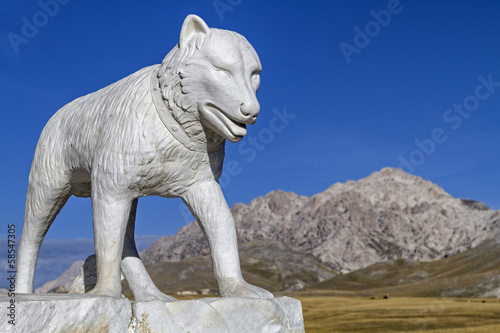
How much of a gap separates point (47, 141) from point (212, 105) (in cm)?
206

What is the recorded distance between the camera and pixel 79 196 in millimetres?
5535

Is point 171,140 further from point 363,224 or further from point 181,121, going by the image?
point 363,224

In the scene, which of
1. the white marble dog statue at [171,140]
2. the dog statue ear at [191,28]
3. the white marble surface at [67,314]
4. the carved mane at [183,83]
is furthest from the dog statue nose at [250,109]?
the white marble surface at [67,314]

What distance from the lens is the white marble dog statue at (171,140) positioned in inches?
167

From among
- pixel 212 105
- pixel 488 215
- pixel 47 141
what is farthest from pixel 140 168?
pixel 488 215

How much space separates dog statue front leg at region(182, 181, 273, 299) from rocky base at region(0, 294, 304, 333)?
1.51ft

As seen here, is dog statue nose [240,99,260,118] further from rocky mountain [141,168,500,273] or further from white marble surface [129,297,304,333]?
rocky mountain [141,168,500,273]

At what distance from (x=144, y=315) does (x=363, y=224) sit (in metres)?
105

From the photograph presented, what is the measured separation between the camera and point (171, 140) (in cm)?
439

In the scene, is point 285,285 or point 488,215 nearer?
point 285,285

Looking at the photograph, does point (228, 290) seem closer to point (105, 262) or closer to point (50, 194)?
point (105, 262)

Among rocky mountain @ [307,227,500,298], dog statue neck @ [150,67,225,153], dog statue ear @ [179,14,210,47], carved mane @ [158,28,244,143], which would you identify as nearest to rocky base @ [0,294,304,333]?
dog statue neck @ [150,67,225,153]

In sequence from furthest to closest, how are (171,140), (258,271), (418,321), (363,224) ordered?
(363,224), (258,271), (418,321), (171,140)

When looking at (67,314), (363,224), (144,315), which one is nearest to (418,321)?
(144,315)
